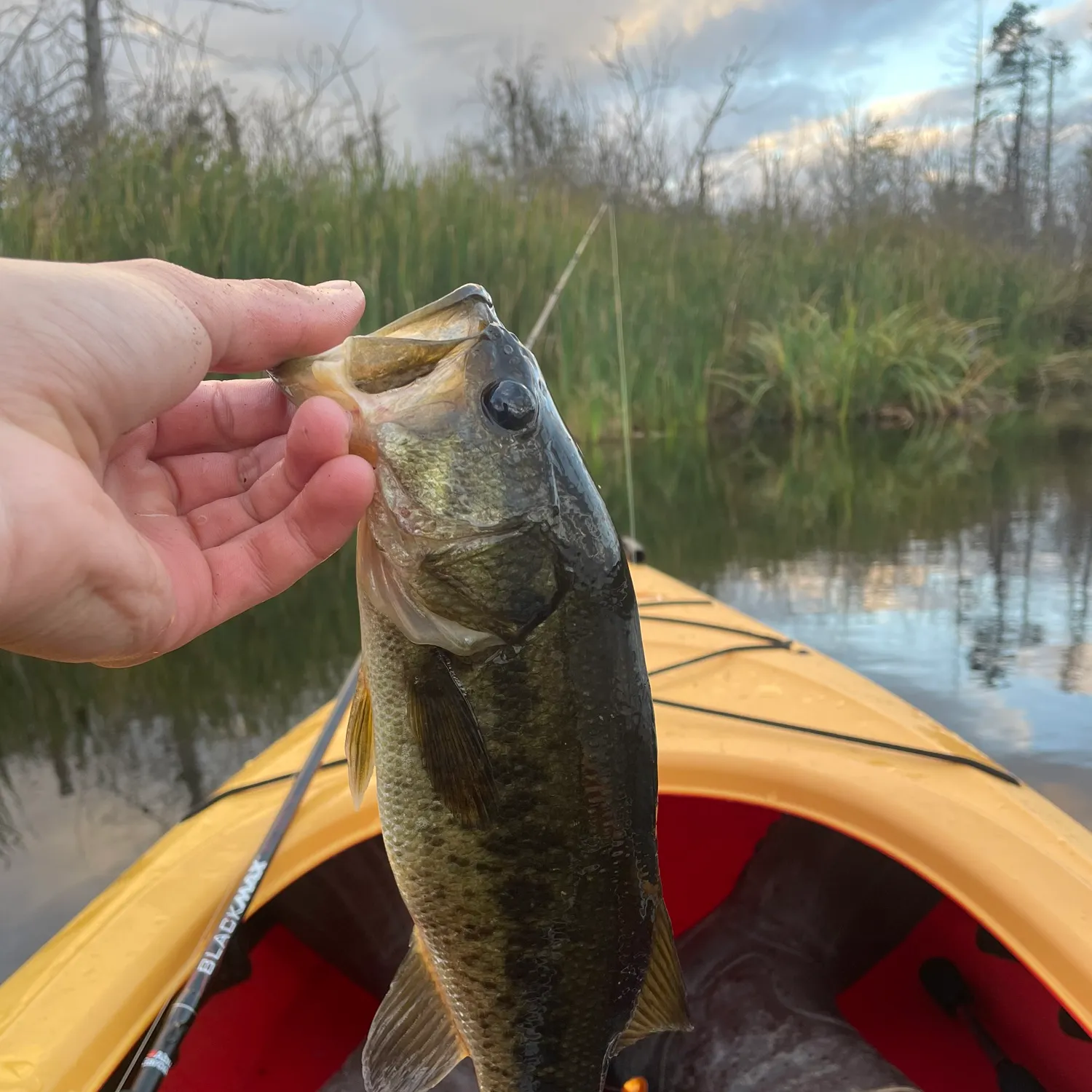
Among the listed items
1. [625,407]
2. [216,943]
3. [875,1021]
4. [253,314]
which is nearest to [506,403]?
[253,314]

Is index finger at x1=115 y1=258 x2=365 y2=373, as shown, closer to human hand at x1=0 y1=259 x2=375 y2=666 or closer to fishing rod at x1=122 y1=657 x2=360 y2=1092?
human hand at x1=0 y1=259 x2=375 y2=666

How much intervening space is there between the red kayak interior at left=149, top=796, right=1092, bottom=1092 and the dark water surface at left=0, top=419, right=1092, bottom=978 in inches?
32.3

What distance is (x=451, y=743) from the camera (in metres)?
1.10

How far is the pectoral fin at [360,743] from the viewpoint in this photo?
1.25 metres

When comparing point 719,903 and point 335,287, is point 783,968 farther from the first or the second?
point 335,287

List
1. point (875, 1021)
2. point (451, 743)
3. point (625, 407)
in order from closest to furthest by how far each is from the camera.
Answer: point (451, 743)
point (875, 1021)
point (625, 407)

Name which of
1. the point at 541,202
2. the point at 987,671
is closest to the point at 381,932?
the point at 987,671

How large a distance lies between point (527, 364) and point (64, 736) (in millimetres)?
3351

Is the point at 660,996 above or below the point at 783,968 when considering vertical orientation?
above

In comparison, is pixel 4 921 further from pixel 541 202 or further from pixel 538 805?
pixel 541 202

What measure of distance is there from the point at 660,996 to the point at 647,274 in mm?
9375

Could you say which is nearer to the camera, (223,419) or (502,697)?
(502,697)

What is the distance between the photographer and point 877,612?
15.6ft

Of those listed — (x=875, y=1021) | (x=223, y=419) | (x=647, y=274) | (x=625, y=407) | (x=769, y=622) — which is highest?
(x=647, y=274)
